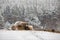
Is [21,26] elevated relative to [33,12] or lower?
lower

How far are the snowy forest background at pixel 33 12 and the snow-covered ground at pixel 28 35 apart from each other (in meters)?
0.08

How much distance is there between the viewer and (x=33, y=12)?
2.08 metres

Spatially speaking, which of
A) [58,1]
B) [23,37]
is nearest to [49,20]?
[58,1]

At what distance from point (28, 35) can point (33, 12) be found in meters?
0.29

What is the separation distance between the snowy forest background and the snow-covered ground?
75 millimetres

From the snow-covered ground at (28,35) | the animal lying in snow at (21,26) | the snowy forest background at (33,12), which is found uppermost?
the snowy forest background at (33,12)

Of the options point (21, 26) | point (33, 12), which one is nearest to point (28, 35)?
point (21, 26)

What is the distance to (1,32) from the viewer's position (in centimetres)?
201

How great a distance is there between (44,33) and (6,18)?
0.50 m

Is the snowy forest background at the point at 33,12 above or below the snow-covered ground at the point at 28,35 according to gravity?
above

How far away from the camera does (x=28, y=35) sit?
78.7 inches

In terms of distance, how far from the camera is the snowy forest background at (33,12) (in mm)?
2055

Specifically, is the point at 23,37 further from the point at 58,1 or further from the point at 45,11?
the point at 58,1

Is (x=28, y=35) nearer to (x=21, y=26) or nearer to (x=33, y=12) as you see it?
(x=21, y=26)
